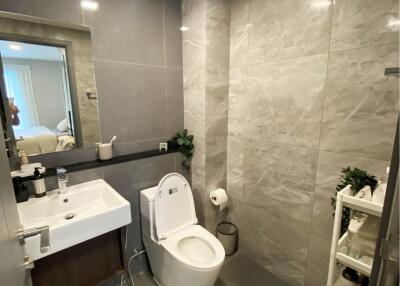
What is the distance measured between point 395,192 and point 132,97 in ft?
5.54

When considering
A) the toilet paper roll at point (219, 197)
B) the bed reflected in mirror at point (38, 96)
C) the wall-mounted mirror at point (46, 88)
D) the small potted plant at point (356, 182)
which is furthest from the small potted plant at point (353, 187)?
the bed reflected in mirror at point (38, 96)

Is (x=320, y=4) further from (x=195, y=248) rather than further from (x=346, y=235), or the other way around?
(x=195, y=248)

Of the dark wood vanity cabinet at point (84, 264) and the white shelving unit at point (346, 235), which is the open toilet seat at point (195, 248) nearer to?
the dark wood vanity cabinet at point (84, 264)

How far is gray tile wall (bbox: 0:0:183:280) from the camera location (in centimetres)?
155

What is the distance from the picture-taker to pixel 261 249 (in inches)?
79.4

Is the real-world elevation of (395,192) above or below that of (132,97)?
below

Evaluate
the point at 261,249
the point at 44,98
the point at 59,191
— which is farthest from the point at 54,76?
the point at 261,249

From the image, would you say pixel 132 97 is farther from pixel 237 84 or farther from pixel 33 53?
pixel 237 84

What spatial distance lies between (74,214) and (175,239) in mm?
740

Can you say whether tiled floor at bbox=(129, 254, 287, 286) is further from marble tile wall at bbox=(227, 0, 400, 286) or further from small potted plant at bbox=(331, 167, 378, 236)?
small potted plant at bbox=(331, 167, 378, 236)

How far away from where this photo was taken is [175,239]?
66.5 inches

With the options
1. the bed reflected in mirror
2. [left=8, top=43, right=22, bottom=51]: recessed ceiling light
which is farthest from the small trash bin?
[left=8, top=43, right=22, bottom=51]: recessed ceiling light

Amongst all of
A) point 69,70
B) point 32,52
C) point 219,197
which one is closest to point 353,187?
point 219,197

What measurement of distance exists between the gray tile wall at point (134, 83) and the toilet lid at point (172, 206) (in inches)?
8.8
